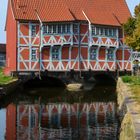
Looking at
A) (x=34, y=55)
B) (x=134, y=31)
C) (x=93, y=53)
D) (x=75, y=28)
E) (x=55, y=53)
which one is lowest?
(x=34, y=55)

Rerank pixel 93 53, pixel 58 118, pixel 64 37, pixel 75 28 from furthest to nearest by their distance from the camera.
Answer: pixel 93 53, pixel 75 28, pixel 64 37, pixel 58 118

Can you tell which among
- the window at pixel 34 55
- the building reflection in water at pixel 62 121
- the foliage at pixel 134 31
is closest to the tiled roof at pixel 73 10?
the window at pixel 34 55

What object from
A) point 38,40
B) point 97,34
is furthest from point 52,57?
point 97,34

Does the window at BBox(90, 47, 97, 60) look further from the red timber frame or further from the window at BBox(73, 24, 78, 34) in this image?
the window at BBox(73, 24, 78, 34)

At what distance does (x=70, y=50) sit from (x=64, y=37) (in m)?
1.79

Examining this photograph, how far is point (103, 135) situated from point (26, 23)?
2803 centimetres

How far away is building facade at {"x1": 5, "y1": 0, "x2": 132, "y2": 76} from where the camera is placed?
44219mm

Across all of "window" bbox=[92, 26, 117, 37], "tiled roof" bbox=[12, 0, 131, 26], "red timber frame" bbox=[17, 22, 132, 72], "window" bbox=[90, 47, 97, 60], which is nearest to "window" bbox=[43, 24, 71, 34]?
"red timber frame" bbox=[17, 22, 132, 72]

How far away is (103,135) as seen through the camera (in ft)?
59.1

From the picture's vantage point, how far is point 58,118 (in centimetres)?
2303

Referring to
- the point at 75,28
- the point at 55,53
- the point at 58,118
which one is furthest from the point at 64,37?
the point at 58,118

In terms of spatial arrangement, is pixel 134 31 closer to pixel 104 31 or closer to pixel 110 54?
pixel 104 31

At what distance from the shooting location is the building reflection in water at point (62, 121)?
18.0 metres

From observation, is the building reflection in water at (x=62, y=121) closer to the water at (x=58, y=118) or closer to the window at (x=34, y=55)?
the water at (x=58, y=118)
